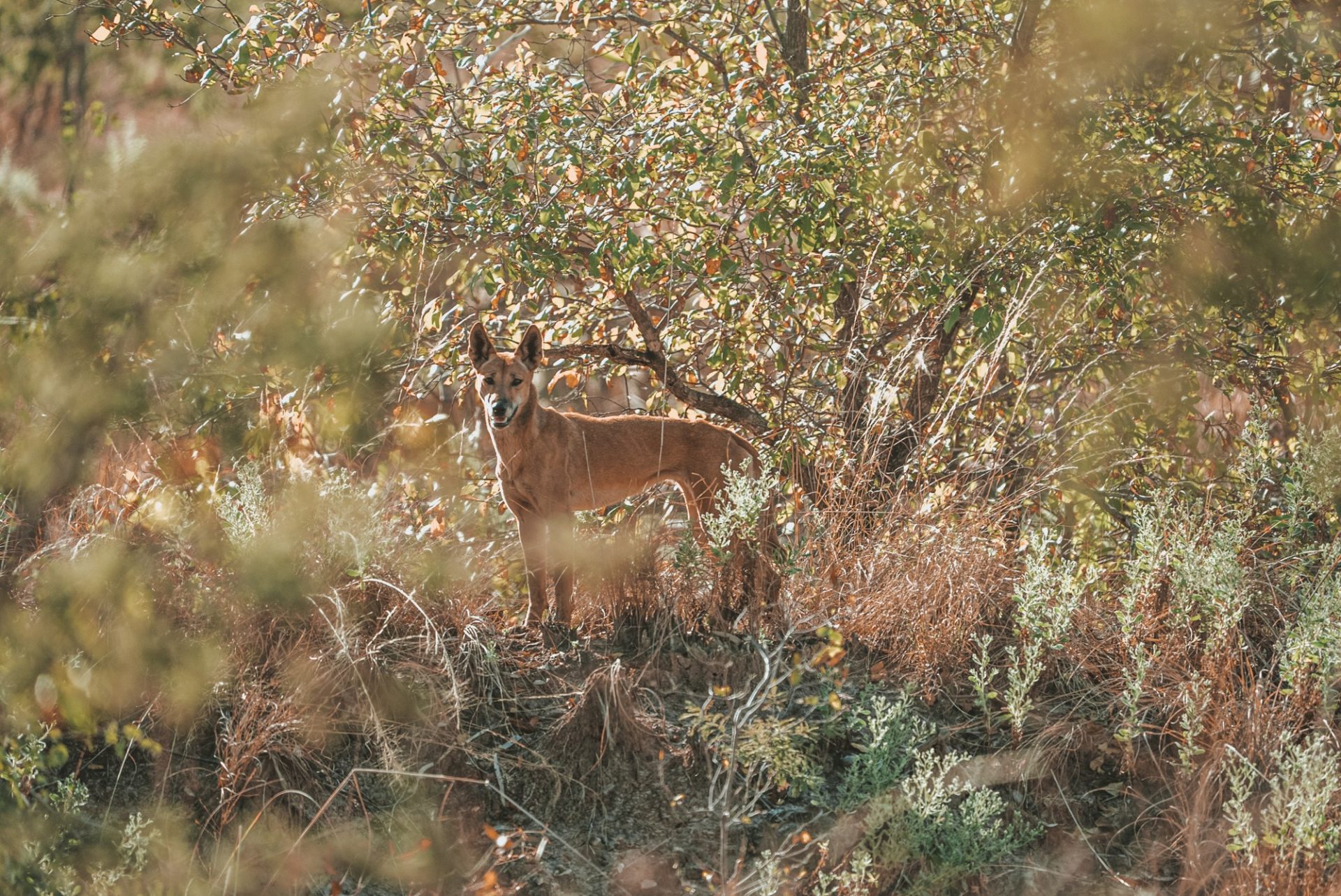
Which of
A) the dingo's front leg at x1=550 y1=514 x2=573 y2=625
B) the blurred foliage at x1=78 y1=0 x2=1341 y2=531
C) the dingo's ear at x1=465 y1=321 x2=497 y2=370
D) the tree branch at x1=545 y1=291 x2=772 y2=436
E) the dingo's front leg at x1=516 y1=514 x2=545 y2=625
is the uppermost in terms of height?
the blurred foliage at x1=78 y1=0 x2=1341 y2=531

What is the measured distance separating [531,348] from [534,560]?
1089 millimetres

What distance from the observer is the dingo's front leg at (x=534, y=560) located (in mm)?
5996

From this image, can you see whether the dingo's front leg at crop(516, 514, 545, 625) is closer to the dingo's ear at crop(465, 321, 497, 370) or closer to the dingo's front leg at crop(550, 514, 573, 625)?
the dingo's front leg at crop(550, 514, 573, 625)

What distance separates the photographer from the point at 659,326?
303 inches

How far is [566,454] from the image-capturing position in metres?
6.91

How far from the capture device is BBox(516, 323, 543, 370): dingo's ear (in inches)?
256

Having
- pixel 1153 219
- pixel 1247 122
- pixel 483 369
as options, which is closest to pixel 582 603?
pixel 483 369

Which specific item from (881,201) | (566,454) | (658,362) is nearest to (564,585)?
(566,454)

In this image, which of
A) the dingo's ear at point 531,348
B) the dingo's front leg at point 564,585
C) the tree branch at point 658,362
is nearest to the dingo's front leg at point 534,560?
the dingo's front leg at point 564,585

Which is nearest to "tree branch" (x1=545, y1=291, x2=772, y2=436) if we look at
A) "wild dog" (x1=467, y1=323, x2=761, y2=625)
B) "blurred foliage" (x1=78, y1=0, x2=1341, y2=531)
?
"blurred foliage" (x1=78, y1=0, x2=1341, y2=531)

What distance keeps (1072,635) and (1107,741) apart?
1.83 ft

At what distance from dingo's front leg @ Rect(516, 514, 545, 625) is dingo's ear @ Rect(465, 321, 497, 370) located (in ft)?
2.85

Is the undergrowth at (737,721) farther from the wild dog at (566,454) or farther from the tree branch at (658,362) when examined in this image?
the tree branch at (658,362)

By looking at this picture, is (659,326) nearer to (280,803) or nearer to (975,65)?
(975,65)
